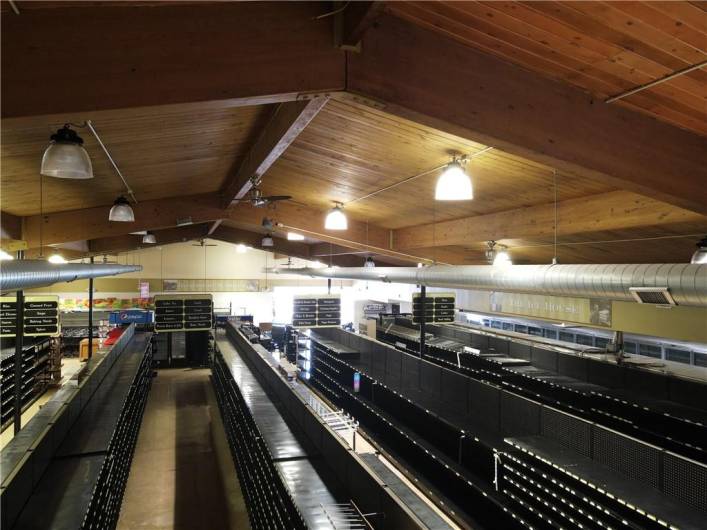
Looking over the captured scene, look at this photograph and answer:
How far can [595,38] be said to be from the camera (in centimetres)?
266

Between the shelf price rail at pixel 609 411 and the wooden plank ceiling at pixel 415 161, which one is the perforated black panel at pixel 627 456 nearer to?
the shelf price rail at pixel 609 411

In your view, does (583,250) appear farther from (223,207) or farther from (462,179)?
(223,207)

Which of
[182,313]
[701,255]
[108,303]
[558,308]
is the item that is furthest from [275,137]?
[108,303]

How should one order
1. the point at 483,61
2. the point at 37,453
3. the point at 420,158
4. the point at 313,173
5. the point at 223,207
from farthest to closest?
the point at 223,207
the point at 313,173
the point at 420,158
the point at 37,453
the point at 483,61

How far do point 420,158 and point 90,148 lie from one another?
3205 mm

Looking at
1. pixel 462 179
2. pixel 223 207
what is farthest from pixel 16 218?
pixel 462 179

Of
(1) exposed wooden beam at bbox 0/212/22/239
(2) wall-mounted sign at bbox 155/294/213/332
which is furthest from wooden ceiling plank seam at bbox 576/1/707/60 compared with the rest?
(2) wall-mounted sign at bbox 155/294/213/332

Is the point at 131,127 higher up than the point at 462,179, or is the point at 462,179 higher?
the point at 131,127

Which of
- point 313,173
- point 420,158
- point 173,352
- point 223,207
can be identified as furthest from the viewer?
point 173,352

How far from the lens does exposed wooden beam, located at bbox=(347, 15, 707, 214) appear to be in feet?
9.10

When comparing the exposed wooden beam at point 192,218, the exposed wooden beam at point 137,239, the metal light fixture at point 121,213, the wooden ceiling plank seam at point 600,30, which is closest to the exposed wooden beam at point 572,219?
the exposed wooden beam at point 192,218

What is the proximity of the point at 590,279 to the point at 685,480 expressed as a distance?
192cm

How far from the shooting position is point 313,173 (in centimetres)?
655

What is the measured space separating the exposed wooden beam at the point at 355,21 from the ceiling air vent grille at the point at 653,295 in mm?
2914
